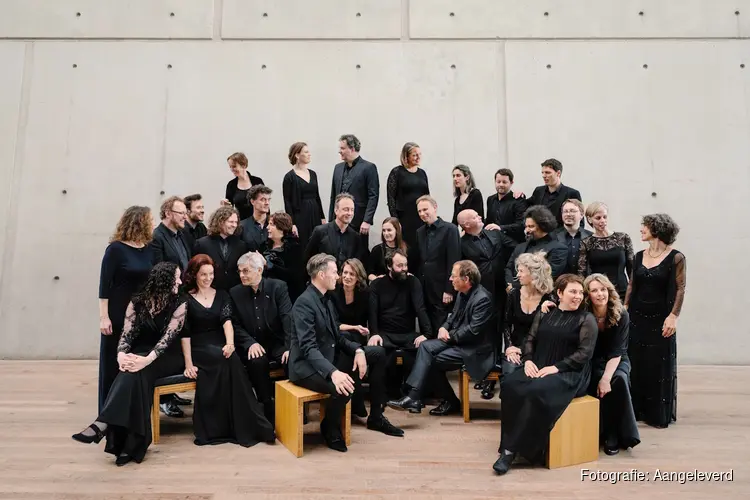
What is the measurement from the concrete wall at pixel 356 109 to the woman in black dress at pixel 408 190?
1.07 meters

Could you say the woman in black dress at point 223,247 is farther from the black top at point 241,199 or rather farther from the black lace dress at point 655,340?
the black lace dress at point 655,340

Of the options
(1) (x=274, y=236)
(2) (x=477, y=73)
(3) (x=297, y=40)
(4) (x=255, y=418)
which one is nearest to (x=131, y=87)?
(3) (x=297, y=40)

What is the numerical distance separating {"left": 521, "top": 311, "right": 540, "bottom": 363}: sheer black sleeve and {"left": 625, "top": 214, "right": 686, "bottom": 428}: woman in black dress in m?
0.98

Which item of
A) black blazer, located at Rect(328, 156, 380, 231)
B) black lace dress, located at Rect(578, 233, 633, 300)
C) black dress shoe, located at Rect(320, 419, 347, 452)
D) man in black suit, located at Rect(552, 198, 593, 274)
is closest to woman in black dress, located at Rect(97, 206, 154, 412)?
black dress shoe, located at Rect(320, 419, 347, 452)

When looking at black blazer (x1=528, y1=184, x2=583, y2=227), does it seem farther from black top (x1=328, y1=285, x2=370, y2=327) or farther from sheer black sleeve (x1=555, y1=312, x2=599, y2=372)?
black top (x1=328, y1=285, x2=370, y2=327)

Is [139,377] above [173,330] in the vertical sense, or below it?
below

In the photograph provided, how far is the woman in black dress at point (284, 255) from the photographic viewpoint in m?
4.00

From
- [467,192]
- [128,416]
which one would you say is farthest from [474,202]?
[128,416]

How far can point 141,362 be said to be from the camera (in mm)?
3021

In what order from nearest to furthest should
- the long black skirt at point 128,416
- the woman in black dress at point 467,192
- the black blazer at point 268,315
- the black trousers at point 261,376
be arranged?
the long black skirt at point 128,416, the black trousers at point 261,376, the black blazer at point 268,315, the woman in black dress at point 467,192

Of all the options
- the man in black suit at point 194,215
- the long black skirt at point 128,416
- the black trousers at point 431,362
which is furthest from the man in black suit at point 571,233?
the long black skirt at point 128,416

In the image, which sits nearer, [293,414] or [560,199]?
[293,414]

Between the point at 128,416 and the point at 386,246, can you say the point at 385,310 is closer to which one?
the point at 386,246

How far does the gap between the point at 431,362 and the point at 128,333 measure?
1.85 metres
